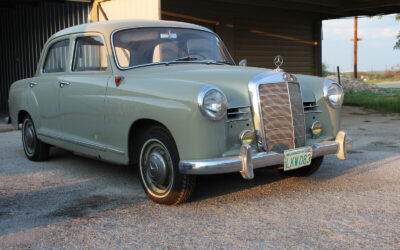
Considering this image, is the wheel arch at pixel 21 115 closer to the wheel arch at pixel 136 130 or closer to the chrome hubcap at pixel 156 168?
the wheel arch at pixel 136 130

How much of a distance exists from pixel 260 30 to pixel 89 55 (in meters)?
11.4

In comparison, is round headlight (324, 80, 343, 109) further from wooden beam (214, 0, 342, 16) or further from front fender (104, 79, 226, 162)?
wooden beam (214, 0, 342, 16)

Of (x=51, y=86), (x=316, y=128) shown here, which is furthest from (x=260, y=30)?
(x=316, y=128)

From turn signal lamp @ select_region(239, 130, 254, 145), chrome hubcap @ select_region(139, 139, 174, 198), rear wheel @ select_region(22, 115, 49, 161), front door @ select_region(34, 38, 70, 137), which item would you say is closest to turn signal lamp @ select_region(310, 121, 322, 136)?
turn signal lamp @ select_region(239, 130, 254, 145)

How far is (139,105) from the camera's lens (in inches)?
166

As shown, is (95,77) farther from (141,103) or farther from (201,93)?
(201,93)

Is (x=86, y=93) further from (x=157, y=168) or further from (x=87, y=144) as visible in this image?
(x=157, y=168)

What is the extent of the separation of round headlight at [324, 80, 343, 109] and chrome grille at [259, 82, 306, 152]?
41 cm

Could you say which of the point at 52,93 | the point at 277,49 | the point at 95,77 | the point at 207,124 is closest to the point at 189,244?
the point at 207,124

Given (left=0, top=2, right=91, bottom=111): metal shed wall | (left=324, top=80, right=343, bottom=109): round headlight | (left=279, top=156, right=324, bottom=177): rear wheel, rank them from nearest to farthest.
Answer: (left=324, top=80, right=343, bottom=109): round headlight, (left=279, top=156, right=324, bottom=177): rear wheel, (left=0, top=2, right=91, bottom=111): metal shed wall

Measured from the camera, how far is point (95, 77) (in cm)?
493

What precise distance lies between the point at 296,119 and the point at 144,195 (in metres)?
1.61

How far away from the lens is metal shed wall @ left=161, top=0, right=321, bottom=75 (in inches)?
539

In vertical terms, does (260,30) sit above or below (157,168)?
above
